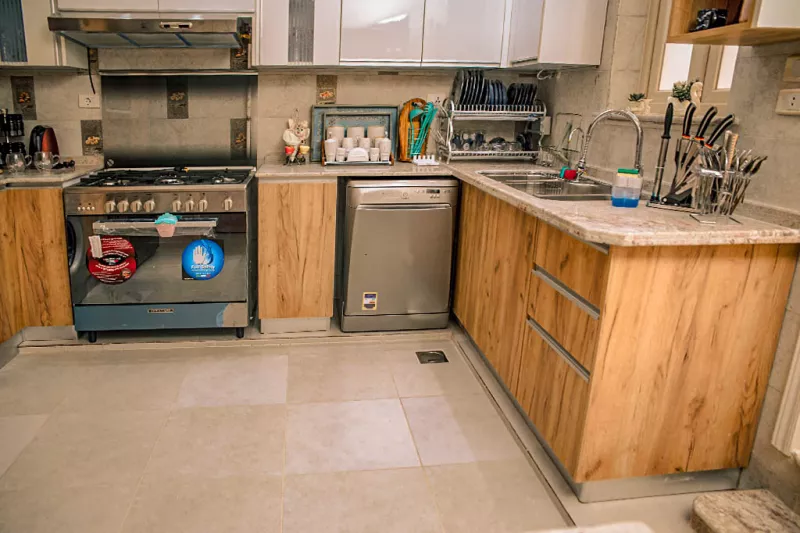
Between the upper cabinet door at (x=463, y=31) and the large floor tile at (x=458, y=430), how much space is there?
1.81 m

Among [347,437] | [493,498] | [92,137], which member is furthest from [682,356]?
[92,137]

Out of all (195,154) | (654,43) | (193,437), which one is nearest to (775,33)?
(654,43)

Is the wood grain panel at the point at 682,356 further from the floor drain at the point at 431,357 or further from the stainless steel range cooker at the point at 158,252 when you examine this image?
the stainless steel range cooker at the point at 158,252

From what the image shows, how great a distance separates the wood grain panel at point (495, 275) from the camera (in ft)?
7.56

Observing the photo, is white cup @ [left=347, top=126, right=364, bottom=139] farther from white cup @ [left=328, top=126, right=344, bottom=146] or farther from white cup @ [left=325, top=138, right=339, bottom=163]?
white cup @ [left=325, top=138, right=339, bottom=163]

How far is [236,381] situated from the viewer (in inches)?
106

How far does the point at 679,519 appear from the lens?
187 centimetres

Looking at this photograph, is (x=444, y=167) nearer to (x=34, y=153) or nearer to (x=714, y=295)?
(x=714, y=295)

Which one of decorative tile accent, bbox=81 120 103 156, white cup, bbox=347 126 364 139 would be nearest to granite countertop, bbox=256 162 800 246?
white cup, bbox=347 126 364 139

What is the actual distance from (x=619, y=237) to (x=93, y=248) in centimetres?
244

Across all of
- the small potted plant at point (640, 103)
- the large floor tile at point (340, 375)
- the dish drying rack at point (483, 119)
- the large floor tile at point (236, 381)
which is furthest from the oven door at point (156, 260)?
the small potted plant at point (640, 103)

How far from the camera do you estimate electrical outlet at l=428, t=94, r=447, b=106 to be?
352 centimetres

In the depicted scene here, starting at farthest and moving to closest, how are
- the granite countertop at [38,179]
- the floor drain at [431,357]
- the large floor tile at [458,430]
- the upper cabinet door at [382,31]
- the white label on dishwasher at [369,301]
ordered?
1. the white label on dishwasher at [369,301]
2. the upper cabinet door at [382,31]
3. the floor drain at [431,357]
4. the granite countertop at [38,179]
5. the large floor tile at [458,430]

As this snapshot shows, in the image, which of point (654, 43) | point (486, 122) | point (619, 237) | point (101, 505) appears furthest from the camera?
point (486, 122)
